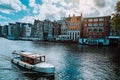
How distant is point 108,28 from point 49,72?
330 feet

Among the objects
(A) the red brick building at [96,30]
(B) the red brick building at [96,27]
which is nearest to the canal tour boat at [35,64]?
(A) the red brick building at [96,30]

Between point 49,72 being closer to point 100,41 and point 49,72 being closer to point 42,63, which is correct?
point 42,63

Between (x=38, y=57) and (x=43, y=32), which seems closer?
(x=38, y=57)

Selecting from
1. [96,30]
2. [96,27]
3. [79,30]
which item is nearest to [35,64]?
[96,27]

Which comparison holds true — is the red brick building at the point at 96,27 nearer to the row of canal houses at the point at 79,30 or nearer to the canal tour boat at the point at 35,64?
the row of canal houses at the point at 79,30

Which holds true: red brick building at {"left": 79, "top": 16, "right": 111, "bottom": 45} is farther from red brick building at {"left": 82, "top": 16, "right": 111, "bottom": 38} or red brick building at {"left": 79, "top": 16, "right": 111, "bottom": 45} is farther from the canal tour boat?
the canal tour boat

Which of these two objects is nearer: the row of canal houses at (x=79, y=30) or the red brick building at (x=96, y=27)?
the row of canal houses at (x=79, y=30)

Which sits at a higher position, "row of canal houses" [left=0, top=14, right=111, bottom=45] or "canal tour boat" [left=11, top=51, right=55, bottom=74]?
"row of canal houses" [left=0, top=14, right=111, bottom=45]

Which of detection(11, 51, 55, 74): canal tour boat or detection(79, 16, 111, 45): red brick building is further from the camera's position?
detection(79, 16, 111, 45): red brick building

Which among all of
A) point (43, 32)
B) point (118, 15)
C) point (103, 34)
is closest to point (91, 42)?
point (103, 34)

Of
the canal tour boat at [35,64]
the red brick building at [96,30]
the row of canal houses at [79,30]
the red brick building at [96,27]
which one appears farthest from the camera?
the red brick building at [96,27]

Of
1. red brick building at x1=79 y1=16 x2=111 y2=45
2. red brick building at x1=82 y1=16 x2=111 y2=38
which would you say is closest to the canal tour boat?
red brick building at x1=79 y1=16 x2=111 y2=45

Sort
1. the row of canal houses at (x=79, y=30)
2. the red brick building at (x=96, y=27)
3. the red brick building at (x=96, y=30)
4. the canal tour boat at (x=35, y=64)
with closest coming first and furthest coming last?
the canal tour boat at (x=35, y=64)
the red brick building at (x=96, y=30)
the row of canal houses at (x=79, y=30)
the red brick building at (x=96, y=27)

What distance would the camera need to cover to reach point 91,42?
115 m
